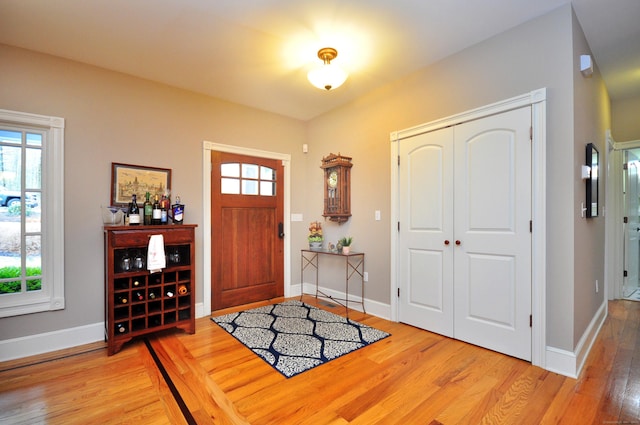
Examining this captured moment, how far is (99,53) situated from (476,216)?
375 centimetres

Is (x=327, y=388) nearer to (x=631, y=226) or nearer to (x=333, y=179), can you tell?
(x=333, y=179)

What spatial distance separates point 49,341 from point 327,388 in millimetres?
2567

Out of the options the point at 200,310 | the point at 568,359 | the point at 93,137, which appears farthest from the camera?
the point at 200,310

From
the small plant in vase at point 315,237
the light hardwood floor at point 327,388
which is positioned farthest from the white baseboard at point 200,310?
the small plant in vase at point 315,237

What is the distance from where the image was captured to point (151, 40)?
253cm

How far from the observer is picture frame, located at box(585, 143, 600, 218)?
2.48 m

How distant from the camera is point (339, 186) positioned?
3850 mm

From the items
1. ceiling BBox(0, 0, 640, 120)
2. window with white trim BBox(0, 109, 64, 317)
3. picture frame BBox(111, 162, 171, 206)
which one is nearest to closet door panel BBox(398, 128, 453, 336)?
ceiling BBox(0, 0, 640, 120)

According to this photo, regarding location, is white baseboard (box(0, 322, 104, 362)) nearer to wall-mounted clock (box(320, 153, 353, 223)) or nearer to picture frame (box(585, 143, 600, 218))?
wall-mounted clock (box(320, 153, 353, 223))

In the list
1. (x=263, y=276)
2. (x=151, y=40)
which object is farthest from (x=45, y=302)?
(x=151, y=40)

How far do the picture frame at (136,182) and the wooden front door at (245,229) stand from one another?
0.57 metres

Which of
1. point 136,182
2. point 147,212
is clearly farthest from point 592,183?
point 136,182

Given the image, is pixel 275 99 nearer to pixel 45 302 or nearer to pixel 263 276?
pixel 263 276

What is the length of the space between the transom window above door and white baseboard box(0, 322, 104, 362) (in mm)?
1951
